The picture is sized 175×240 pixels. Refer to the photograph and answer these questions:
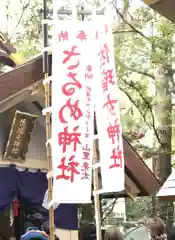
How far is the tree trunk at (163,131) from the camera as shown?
12.5 m

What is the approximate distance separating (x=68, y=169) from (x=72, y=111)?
731mm

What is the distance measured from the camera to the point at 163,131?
41.8 ft

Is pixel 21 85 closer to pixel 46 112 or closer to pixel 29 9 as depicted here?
pixel 46 112

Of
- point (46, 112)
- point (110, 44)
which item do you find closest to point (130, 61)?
point (110, 44)

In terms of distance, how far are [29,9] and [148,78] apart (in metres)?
4.86

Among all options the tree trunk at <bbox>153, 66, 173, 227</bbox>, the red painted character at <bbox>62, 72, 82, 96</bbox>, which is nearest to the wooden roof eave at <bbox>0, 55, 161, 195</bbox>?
the red painted character at <bbox>62, 72, 82, 96</bbox>

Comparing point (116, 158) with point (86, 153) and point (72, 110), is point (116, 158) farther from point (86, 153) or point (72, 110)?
point (72, 110)

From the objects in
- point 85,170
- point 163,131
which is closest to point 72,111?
point 85,170

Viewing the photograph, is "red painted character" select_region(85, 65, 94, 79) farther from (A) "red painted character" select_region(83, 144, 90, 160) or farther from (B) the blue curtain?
(B) the blue curtain

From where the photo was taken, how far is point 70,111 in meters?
5.68

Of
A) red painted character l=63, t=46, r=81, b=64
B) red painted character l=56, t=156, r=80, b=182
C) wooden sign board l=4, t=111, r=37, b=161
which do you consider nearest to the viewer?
red painted character l=56, t=156, r=80, b=182

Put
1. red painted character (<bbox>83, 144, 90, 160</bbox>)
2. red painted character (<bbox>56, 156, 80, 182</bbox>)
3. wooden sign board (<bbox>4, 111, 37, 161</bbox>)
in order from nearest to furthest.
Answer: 1. red painted character (<bbox>56, 156, 80, 182</bbox>)
2. red painted character (<bbox>83, 144, 90, 160</bbox>)
3. wooden sign board (<bbox>4, 111, 37, 161</bbox>)

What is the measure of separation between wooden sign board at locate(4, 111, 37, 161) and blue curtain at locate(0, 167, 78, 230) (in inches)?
11.6

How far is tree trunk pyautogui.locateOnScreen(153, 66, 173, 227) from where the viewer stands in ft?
41.1
